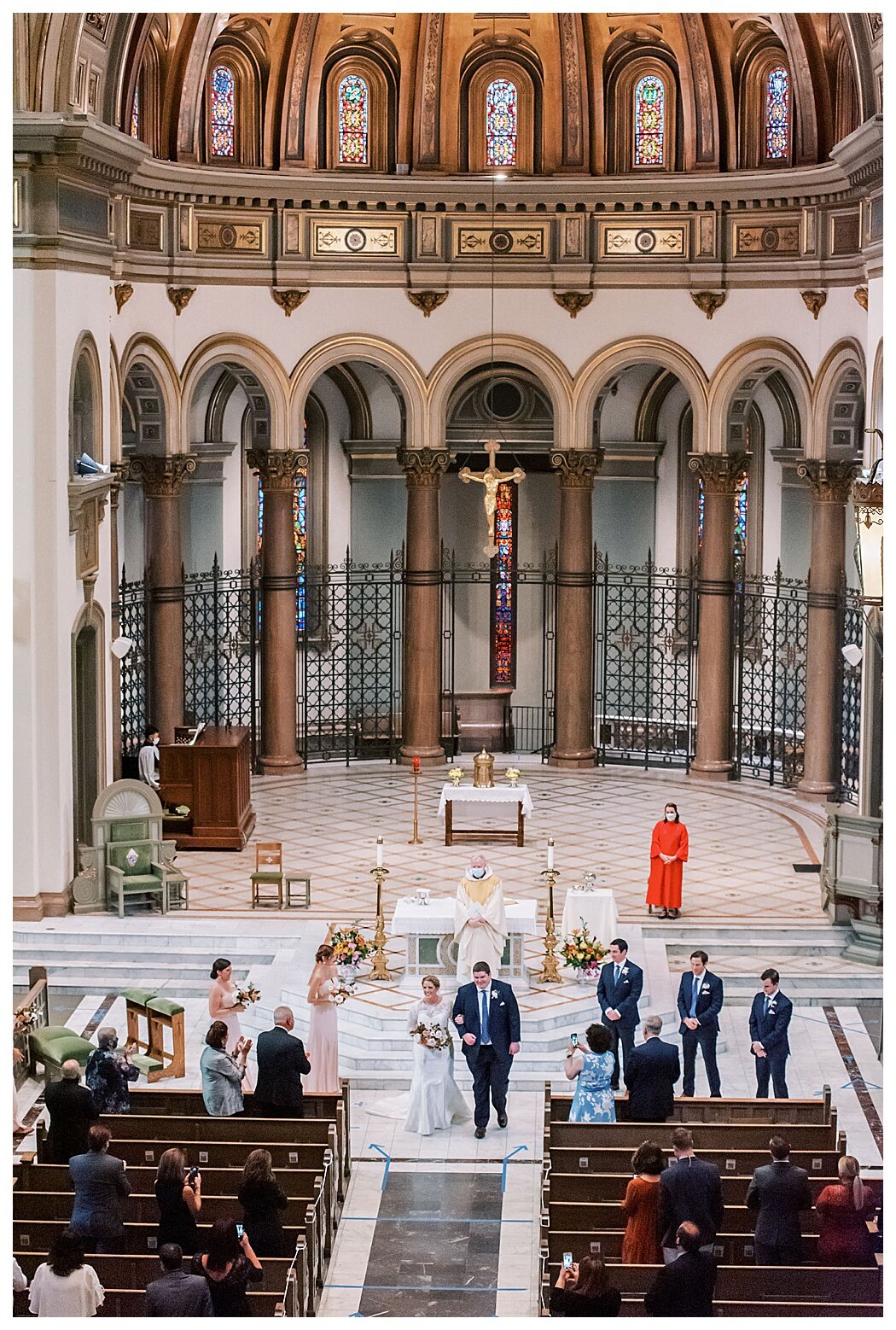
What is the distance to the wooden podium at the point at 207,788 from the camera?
2467 cm

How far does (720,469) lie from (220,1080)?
52.1 ft

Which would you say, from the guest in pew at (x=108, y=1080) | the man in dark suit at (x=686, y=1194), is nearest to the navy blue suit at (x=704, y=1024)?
the man in dark suit at (x=686, y=1194)

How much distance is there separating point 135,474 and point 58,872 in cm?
821

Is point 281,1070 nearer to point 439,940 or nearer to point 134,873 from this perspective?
point 439,940

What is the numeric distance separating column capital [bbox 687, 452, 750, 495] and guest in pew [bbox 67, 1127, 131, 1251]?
17.9 m

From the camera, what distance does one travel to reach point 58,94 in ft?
68.0

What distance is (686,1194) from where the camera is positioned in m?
12.0

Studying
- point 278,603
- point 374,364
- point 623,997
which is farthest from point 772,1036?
point 374,364

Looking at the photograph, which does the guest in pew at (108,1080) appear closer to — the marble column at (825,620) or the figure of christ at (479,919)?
the figure of christ at (479,919)

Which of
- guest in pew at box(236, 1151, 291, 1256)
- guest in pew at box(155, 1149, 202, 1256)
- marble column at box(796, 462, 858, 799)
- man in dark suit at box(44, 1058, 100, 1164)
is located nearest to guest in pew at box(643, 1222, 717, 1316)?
guest in pew at box(236, 1151, 291, 1256)

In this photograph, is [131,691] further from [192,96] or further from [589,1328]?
[589,1328]

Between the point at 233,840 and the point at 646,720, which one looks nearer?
the point at 233,840

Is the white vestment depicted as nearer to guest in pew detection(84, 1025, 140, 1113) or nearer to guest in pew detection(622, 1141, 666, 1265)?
guest in pew detection(84, 1025, 140, 1113)
